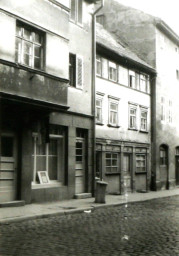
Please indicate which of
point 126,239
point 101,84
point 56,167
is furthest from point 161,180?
point 126,239

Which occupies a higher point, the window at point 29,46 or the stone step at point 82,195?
the window at point 29,46

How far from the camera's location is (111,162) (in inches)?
922

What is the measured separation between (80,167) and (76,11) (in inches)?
285

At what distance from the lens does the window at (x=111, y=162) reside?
2308 cm

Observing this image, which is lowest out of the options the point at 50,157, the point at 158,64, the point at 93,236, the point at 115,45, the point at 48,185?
the point at 93,236

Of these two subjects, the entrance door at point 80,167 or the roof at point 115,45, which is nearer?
the entrance door at point 80,167

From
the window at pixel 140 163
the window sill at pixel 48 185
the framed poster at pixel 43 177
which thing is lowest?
the window sill at pixel 48 185

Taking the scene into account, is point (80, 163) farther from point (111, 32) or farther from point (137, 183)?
point (111, 32)

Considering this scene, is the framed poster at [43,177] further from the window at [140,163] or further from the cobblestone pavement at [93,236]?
the window at [140,163]

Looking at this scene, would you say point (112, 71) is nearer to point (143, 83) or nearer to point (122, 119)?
point (122, 119)

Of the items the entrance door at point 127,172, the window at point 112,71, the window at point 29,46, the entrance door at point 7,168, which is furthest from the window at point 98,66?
the entrance door at point 7,168

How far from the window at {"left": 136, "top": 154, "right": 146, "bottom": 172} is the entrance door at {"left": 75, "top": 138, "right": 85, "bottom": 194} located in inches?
302

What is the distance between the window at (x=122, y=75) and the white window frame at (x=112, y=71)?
45 centimetres

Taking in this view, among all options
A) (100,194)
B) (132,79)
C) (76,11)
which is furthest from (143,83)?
(100,194)
